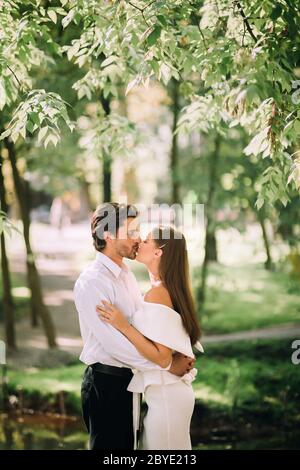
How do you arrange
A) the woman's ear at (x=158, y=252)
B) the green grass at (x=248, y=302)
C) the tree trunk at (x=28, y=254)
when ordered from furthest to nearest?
the green grass at (x=248, y=302)
the tree trunk at (x=28, y=254)
the woman's ear at (x=158, y=252)

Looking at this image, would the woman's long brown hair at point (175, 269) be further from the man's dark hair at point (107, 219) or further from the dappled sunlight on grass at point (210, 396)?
the dappled sunlight on grass at point (210, 396)

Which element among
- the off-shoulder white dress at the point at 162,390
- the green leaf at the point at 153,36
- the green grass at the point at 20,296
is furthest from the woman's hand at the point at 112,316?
the green grass at the point at 20,296

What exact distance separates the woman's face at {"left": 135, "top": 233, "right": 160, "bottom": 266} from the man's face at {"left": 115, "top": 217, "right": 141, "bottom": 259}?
5 cm

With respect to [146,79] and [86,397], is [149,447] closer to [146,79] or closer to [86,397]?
[86,397]

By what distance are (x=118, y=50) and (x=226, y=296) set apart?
37.8 ft

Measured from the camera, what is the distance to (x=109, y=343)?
4.16m

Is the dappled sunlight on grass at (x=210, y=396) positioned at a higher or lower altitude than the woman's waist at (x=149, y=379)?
lower

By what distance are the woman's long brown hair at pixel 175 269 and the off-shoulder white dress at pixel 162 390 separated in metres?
0.07

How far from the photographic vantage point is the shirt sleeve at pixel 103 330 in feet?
13.7

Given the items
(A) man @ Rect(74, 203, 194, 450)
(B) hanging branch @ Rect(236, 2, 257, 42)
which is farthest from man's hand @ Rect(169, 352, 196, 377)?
(B) hanging branch @ Rect(236, 2, 257, 42)

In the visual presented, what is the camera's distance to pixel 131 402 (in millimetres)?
4340

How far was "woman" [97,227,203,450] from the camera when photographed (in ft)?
13.9

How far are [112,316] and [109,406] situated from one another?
61cm
